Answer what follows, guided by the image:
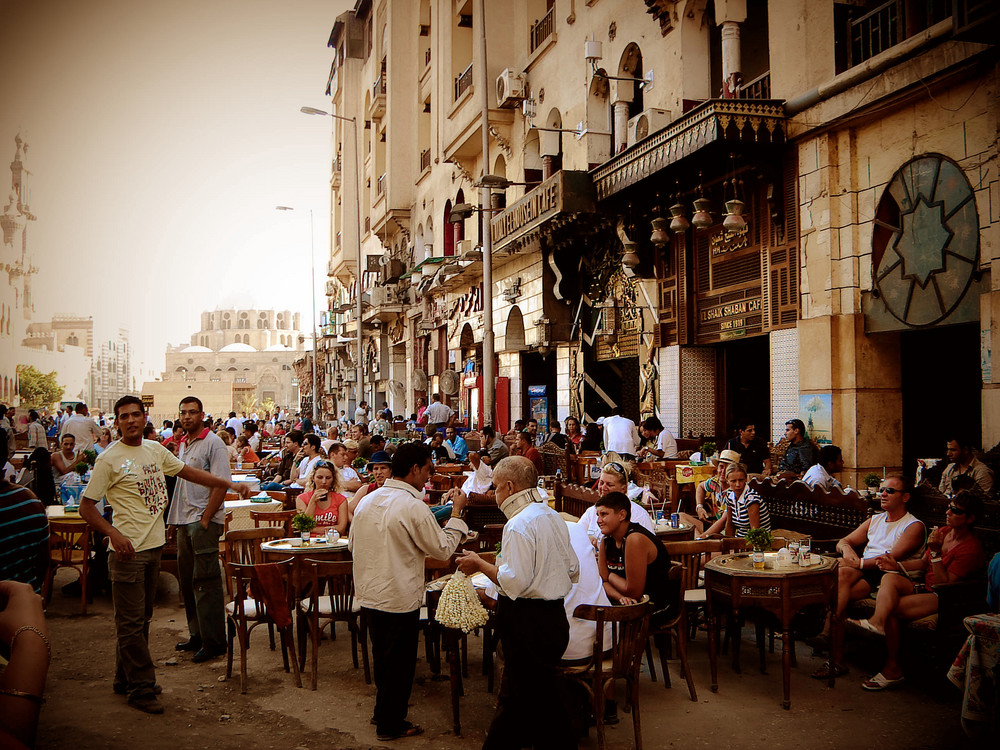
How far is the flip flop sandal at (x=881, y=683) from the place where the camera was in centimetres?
567

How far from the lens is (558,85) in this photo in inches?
770

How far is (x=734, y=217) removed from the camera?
1234 centimetres

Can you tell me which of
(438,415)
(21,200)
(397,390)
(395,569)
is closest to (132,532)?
(395,569)

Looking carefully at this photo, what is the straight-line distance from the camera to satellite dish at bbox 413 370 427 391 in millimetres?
32281

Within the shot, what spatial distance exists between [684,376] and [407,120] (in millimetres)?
22493

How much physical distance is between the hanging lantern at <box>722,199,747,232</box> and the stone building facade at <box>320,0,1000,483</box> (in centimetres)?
3

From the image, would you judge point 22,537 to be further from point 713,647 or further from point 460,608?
point 713,647

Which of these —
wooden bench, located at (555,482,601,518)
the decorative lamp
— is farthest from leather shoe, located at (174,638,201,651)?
the decorative lamp

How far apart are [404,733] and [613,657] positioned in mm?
1402

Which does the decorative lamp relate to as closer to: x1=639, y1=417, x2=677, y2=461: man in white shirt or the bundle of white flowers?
x1=639, y1=417, x2=677, y2=461: man in white shirt

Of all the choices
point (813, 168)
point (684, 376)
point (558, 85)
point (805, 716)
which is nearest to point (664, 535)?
point (805, 716)

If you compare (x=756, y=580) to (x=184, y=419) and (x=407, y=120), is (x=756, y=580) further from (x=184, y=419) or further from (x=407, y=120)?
(x=407, y=120)

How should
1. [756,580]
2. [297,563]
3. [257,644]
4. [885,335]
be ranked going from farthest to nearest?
[885,335] → [257,644] → [297,563] → [756,580]

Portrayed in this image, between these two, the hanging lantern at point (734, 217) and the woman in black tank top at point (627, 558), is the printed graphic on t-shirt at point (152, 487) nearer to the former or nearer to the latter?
the woman in black tank top at point (627, 558)
